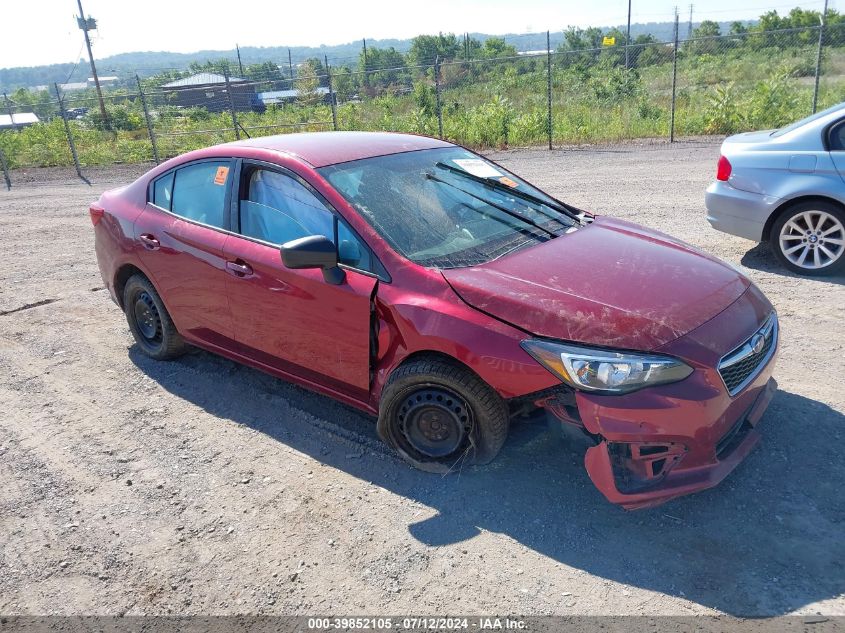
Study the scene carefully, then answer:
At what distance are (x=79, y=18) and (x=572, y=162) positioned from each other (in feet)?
102

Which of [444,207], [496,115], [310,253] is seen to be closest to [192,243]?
[310,253]

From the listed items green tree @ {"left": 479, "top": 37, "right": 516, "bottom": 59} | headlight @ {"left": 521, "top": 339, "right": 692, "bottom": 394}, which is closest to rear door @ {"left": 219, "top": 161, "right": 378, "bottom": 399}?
headlight @ {"left": 521, "top": 339, "right": 692, "bottom": 394}

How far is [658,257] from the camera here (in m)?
3.74

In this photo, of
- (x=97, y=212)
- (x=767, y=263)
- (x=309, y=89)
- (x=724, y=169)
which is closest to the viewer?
(x=97, y=212)

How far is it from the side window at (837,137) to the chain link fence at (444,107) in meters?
9.35

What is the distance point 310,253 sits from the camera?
346cm

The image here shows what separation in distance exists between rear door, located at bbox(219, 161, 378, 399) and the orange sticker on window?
168 millimetres

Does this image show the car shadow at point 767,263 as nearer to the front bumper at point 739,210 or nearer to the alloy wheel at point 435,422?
the front bumper at point 739,210

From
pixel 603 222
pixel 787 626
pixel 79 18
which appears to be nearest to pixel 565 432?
pixel 787 626

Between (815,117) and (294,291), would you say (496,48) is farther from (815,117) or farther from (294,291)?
(294,291)

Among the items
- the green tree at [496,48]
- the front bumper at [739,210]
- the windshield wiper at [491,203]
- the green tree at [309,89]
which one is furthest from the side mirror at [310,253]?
the green tree at [496,48]

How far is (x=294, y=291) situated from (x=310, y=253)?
0.42 metres

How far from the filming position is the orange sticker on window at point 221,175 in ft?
14.2

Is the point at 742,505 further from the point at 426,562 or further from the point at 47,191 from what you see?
the point at 47,191
